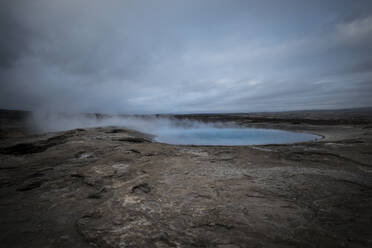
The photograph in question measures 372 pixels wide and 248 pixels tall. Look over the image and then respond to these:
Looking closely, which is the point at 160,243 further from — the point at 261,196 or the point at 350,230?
the point at 350,230

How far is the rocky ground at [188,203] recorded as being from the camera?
2.10m

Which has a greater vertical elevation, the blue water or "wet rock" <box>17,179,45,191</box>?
"wet rock" <box>17,179,45,191</box>

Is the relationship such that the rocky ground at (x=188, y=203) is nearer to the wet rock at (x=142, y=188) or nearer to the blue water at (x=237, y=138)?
the wet rock at (x=142, y=188)

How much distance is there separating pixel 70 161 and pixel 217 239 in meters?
5.58

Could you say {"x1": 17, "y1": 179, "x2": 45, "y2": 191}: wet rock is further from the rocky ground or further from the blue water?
the blue water

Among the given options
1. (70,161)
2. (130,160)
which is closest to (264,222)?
(130,160)

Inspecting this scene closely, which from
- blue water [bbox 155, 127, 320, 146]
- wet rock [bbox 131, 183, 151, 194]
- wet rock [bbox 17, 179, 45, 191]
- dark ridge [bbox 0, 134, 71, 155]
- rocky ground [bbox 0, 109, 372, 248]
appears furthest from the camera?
blue water [bbox 155, 127, 320, 146]

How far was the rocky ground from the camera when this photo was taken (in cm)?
210

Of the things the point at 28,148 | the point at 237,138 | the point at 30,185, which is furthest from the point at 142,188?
the point at 237,138

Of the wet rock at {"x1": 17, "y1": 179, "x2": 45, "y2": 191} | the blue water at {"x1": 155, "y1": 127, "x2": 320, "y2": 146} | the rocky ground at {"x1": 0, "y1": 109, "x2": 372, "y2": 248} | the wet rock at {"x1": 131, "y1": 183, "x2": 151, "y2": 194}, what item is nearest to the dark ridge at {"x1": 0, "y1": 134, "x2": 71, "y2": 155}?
the rocky ground at {"x1": 0, "y1": 109, "x2": 372, "y2": 248}

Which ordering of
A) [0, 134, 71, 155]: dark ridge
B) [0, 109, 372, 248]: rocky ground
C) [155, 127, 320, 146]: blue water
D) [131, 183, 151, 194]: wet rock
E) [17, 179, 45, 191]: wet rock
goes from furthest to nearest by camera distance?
[155, 127, 320, 146]: blue water, [0, 134, 71, 155]: dark ridge, [17, 179, 45, 191]: wet rock, [131, 183, 151, 194]: wet rock, [0, 109, 372, 248]: rocky ground

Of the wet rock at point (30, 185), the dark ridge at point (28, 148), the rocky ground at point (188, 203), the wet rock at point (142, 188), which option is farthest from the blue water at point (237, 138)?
the wet rock at point (30, 185)

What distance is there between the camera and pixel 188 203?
2.91 metres

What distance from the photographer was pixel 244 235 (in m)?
2.12
